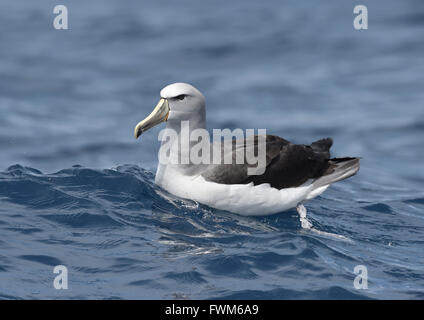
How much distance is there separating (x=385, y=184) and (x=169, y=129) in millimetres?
4494

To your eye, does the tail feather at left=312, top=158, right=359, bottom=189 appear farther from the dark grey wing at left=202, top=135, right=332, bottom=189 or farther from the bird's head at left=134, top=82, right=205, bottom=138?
the bird's head at left=134, top=82, right=205, bottom=138

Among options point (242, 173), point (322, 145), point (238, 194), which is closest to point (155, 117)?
point (242, 173)

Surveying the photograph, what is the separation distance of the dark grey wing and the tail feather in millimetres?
77

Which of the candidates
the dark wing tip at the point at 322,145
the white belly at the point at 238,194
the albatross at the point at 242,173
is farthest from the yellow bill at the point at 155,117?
the dark wing tip at the point at 322,145

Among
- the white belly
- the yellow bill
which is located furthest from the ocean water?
the yellow bill

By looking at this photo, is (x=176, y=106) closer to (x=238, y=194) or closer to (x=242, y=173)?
(x=242, y=173)

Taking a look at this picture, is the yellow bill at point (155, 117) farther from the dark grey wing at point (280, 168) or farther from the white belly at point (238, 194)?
the dark grey wing at point (280, 168)

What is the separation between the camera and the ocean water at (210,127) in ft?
24.9

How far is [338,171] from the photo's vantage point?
9781 millimetres

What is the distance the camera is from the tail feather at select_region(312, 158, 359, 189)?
966cm

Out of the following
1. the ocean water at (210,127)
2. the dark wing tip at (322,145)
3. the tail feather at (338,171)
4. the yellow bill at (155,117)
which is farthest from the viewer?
the dark wing tip at (322,145)

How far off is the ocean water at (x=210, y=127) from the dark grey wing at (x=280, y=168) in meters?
0.50
